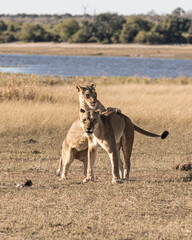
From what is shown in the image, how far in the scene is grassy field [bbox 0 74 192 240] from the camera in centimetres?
494

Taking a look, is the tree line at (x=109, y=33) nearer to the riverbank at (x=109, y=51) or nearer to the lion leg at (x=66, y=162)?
the riverbank at (x=109, y=51)

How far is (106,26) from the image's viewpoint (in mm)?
91438

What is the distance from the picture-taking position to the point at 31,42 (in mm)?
86688

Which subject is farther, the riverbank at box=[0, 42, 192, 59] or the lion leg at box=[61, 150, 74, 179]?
the riverbank at box=[0, 42, 192, 59]

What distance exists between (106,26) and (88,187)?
86406mm

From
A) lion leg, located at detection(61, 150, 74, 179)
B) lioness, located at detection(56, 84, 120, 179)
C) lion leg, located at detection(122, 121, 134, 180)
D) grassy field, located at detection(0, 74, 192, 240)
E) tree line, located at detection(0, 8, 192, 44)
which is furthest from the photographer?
tree line, located at detection(0, 8, 192, 44)

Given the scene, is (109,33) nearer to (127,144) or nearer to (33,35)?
(33,35)

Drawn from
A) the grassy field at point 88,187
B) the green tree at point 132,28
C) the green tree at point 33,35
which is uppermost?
the grassy field at point 88,187

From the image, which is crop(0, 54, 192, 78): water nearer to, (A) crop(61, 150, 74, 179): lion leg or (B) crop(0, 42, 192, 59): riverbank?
(B) crop(0, 42, 192, 59): riverbank

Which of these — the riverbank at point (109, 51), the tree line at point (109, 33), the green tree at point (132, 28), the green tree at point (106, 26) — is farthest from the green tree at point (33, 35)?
the green tree at point (132, 28)

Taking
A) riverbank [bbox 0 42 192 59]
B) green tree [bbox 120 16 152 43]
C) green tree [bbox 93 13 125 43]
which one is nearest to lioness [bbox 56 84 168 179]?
riverbank [bbox 0 42 192 59]

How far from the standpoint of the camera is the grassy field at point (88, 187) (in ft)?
16.2

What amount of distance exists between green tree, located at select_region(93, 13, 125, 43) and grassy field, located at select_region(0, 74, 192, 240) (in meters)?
72.3

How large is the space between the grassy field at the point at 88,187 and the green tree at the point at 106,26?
7229 centimetres
